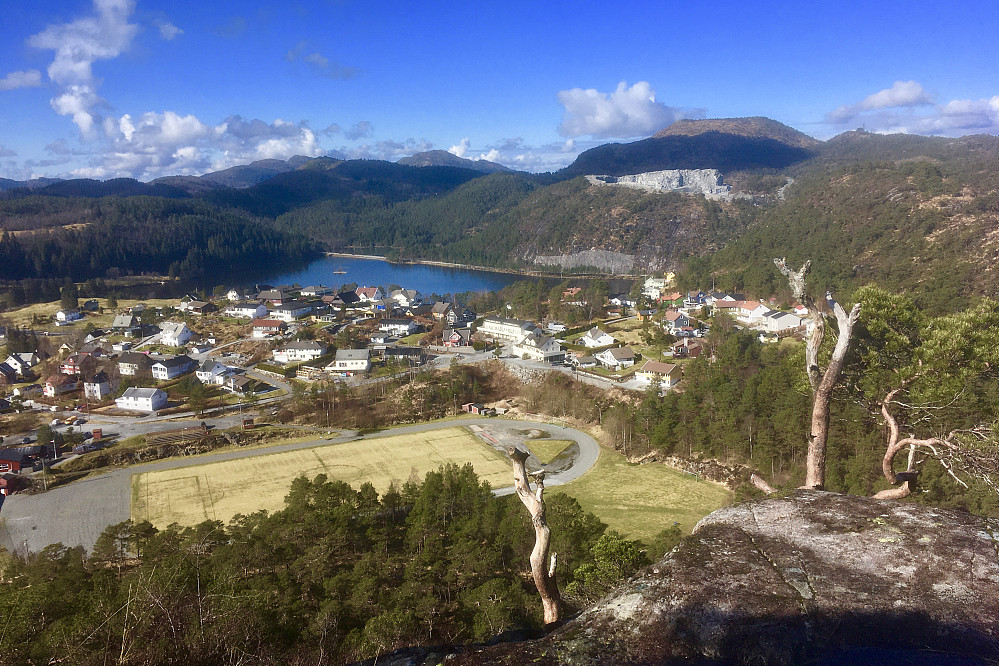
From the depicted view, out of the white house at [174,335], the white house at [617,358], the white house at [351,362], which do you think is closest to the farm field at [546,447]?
the white house at [617,358]

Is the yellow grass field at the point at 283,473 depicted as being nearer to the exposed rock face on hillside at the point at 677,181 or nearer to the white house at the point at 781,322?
the white house at the point at 781,322

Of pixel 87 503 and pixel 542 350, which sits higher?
pixel 542 350

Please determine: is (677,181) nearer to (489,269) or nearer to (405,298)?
(489,269)

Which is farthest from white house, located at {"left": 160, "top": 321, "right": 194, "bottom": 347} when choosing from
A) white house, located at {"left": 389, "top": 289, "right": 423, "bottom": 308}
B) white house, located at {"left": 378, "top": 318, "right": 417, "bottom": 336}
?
white house, located at {"left": 389, "top": 289, "right": 423, "bottom": 308}

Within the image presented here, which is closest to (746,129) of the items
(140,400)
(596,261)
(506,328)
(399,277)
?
(596,261)

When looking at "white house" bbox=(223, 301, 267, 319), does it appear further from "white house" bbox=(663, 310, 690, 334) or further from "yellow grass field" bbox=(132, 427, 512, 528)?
"white house" bbox=(663, 310, 690, 334)

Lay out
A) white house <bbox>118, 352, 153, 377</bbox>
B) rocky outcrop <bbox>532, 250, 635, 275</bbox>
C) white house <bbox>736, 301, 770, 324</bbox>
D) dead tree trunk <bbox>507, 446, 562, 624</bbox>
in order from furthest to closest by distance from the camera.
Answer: rocky outcrop <bbox>532, 250, 635, 275</bbox>
white house <bbox>736, 301, 770, 324</bbox>
white house <bbox>118, 352, 153, 377</bbox>
dead tree trunk <bbox>507, 446, 562, 624</bbox>

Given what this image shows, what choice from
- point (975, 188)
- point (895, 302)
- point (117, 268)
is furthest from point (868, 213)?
point (117, 268)
